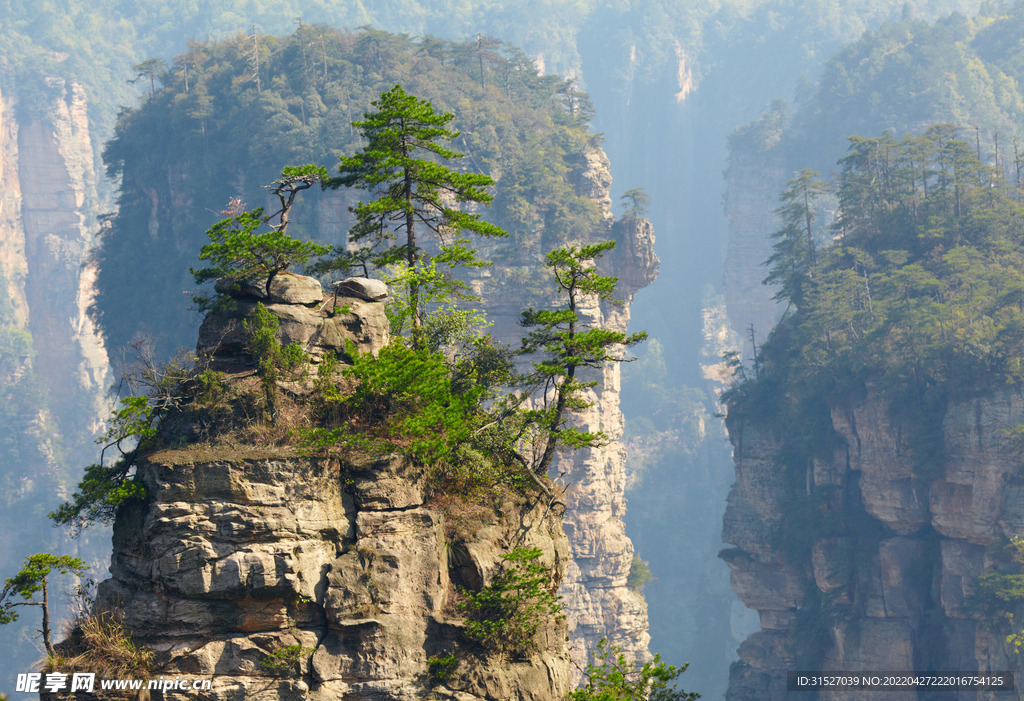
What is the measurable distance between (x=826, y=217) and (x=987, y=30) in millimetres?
23463

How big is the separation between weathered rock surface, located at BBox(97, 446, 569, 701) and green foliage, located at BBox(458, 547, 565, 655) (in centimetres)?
29

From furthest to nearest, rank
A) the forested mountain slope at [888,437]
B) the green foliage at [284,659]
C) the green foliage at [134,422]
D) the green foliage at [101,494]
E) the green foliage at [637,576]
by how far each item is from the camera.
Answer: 1. the green foliage at [637,576]
2. the forested mountain slope at [888,437]
3. the green foliage at [134,422]
4. the green foliage at [101,494]
5. the green foliage at [284,659]

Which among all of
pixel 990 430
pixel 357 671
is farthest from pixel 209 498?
pixel 990 430

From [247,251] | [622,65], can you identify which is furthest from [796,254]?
[622,65]

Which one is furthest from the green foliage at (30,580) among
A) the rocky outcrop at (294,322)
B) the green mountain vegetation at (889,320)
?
the green mountain vegetation at (889,320)

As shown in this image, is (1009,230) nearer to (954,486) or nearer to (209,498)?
(954,486)

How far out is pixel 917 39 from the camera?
286 feet

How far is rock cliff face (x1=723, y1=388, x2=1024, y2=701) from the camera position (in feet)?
130

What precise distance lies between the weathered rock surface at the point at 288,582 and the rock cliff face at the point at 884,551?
31198 mm

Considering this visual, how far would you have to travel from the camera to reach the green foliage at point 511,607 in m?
15.6

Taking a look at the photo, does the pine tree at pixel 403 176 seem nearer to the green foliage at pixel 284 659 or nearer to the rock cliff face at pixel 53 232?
the green foliage at pixel 284 659

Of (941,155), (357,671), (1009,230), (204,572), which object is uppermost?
(941,155)

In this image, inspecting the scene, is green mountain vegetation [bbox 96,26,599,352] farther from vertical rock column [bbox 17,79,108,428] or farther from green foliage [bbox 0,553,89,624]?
vertical rock column [bbox 17,79,108,428]

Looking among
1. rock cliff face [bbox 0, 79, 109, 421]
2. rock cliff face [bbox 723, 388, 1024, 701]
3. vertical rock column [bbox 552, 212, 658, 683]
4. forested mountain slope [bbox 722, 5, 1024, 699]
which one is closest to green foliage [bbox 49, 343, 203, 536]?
forested mountain slope [bbox 722, 5, 1024, 699]
